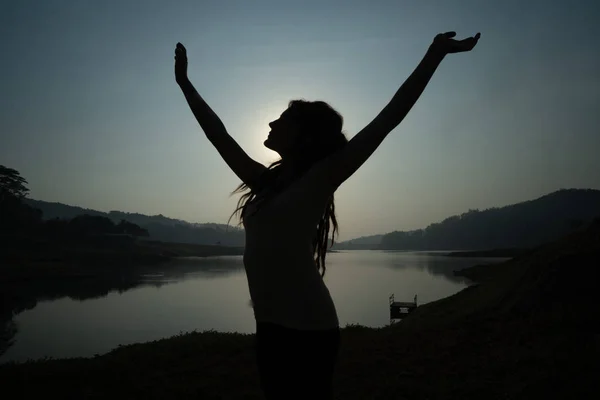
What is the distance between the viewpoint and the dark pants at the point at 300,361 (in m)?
1.39

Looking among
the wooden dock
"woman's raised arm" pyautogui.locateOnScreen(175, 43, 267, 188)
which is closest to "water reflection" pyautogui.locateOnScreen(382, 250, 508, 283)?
the wooden dock

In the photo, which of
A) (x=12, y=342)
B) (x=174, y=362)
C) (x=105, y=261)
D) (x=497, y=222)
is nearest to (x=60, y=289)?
(x=12, y=342)

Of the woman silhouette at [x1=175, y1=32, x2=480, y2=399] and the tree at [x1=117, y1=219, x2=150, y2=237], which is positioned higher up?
the tree at [x1=117, y1=219, x2=150, y2=237]

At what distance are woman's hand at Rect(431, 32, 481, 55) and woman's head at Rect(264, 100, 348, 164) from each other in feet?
1.49

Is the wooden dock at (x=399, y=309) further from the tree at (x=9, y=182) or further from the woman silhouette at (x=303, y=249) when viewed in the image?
the tree at (x=9, y=182)

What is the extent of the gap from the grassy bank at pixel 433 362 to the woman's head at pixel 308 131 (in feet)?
18.9

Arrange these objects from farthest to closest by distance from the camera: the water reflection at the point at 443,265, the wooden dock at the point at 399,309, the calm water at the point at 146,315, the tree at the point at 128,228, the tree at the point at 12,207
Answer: the tree at the point at 128,228
the tree at the point at 12,207
the water reflection at the point at 443,265
the wooden dock at the point at 399,309
the calm water at the point at 146,315

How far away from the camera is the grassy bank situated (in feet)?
21.1

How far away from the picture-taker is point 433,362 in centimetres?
762

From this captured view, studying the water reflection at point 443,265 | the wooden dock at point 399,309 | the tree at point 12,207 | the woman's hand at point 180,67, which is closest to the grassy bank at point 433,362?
the woman's hand at point 180,67

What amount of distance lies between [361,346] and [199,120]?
816 centimetres

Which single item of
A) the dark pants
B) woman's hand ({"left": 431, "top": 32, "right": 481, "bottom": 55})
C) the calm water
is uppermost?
woman's hand ({"left": 431, "top": 32, "right": 481, "bottom": 55})

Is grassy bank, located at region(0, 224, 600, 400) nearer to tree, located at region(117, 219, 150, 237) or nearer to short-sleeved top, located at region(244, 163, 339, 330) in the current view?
short-sleeved top, located at region(244, 163, 339, 330)

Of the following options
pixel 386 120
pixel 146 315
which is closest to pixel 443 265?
pixel 146 315
